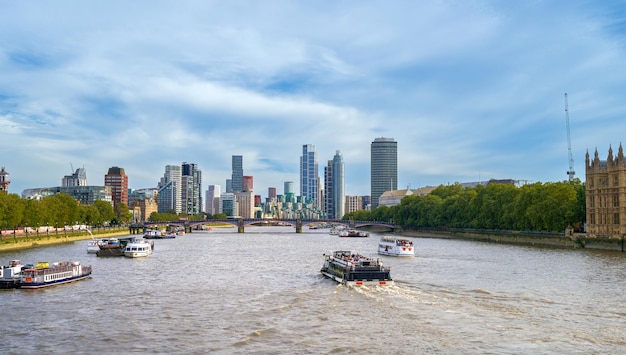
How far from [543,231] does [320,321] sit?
11576cm

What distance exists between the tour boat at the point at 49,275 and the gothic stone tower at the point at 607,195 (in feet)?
328

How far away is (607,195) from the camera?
132 meters

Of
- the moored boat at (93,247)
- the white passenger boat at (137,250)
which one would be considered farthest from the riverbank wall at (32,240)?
the white passenger boat at (137,250)

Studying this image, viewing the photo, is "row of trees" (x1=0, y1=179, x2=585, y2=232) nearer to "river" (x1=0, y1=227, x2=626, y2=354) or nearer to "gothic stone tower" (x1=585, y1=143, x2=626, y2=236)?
"gothic stone tower" (x1=585, y1=143, x2=626, y2=236)

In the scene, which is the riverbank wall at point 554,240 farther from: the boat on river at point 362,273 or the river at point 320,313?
the boat on river at point 362,273

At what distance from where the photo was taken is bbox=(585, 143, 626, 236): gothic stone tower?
129000mm

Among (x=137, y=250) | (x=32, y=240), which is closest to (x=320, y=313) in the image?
(x=137, y=250)

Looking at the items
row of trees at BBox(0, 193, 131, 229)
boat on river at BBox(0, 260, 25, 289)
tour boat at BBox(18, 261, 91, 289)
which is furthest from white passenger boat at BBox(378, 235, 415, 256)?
row of trees at BBox(0, 193, 131, 229)

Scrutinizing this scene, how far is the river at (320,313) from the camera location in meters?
41.9

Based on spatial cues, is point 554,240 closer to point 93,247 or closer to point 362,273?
point 362,273

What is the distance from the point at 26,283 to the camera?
68375mm

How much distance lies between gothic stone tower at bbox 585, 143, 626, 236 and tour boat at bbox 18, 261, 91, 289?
99.9m

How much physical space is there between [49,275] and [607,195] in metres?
107

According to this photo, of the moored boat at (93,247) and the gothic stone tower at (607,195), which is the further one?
the gothic stone tower at (607,195)
